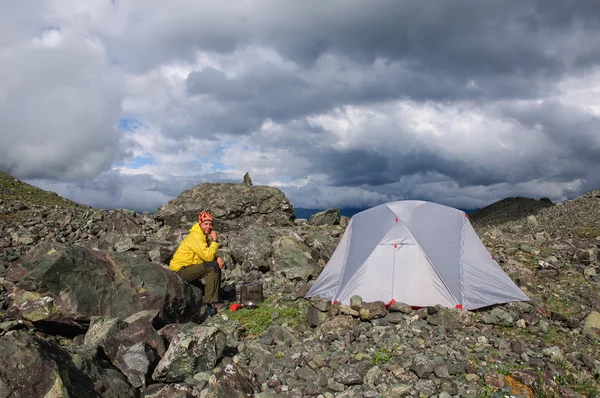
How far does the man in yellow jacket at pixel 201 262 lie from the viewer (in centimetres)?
1088

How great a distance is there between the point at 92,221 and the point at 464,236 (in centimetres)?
1933

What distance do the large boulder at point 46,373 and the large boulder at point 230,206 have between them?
14.4 metres

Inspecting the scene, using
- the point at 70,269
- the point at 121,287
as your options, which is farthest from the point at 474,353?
the point at 70,269

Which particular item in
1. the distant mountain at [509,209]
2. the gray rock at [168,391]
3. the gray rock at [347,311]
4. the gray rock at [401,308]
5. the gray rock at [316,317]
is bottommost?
the gray rock at [168,391]

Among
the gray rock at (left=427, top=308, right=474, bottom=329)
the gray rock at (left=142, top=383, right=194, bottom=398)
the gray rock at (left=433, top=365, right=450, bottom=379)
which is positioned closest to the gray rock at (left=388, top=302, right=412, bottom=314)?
the gray rock at (left=427, top=308, right=474, bottom=329)

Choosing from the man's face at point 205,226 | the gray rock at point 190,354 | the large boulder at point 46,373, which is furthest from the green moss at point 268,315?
the large boulder at point 46,373

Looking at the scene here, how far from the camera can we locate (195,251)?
10.9 meters

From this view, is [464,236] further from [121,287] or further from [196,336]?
[121,287]

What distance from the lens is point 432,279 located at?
10.2 metres

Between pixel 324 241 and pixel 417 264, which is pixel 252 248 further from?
pixel 417 264

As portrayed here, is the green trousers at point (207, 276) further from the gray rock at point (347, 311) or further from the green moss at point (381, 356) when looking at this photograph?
the green moss at point (381, 356)

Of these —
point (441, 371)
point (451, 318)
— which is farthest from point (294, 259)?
point (441, 371)

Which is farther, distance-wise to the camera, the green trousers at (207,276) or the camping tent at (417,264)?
the green trousers at (207,276)

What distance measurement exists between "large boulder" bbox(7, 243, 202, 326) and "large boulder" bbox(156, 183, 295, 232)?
1056 cm
